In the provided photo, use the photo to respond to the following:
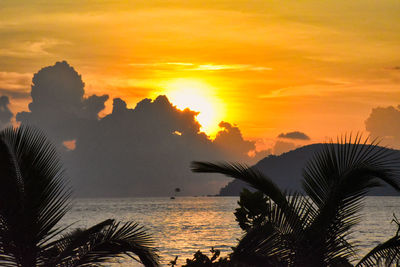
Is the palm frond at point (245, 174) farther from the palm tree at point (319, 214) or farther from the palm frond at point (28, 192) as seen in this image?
the palm frond at point (28, 192)

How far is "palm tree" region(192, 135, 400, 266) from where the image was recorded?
9477mm

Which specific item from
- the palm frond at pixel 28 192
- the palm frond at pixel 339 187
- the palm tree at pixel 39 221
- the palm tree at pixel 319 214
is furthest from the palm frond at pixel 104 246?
the palm frond at pixel 339 187

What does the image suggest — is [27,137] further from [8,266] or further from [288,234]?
[288,234]

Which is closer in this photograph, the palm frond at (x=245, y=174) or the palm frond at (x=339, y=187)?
the palm frond at (x=245, y=174)

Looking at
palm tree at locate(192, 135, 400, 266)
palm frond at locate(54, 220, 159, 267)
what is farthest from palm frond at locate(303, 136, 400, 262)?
palm frond at locate(54, 220, 159, 267)

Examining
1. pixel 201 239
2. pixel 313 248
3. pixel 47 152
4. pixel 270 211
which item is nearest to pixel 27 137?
pixel 47 152

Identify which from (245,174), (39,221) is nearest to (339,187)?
(245,174)

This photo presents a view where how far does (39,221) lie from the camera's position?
31.3ft

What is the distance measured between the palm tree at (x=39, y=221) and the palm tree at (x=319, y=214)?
5.80 feet

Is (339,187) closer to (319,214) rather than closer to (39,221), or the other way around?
(319,214)

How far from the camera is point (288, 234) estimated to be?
977 centimetres

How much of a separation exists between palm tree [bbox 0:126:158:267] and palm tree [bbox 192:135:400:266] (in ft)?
5.80

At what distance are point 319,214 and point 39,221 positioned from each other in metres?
4.39

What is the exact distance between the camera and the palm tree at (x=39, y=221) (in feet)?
30.9
